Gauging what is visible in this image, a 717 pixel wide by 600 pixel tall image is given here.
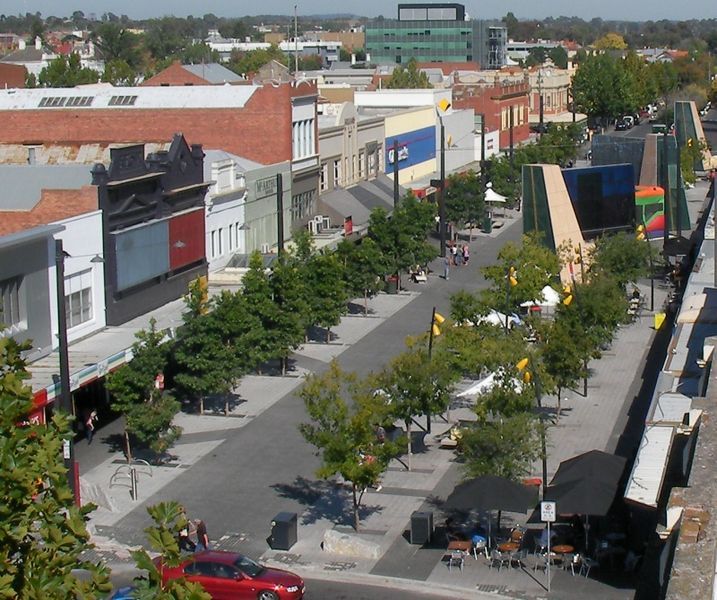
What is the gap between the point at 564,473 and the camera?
84.7 ft

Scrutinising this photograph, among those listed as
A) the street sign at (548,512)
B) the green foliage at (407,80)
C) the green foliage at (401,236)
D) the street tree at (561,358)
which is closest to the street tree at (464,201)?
the green foliage at (401,236)

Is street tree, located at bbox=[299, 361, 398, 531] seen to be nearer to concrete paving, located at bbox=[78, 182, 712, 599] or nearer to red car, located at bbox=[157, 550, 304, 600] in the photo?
concrete paving, located at bbox=[78, 182, 712, 599]

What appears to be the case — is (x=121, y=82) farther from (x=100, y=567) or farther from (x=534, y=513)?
(x=100, y=567)

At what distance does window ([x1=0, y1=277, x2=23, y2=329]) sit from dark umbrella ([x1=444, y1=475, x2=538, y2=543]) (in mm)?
12477

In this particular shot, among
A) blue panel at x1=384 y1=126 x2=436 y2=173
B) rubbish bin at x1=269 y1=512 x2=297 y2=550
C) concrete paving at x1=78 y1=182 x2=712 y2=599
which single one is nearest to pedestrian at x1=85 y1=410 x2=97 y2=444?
concrete paving at x1=78 y1=182 x2=712 y2=599

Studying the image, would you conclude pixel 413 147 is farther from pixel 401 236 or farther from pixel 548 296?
pixel 548 296

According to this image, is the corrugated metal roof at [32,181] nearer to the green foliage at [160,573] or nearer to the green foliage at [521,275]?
the green foliage at [521,275]

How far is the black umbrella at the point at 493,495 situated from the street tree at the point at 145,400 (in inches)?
309

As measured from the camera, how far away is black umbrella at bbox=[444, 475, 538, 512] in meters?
24.6

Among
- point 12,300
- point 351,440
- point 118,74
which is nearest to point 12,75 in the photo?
point 118,74

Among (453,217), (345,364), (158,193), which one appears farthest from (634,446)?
(453,217)

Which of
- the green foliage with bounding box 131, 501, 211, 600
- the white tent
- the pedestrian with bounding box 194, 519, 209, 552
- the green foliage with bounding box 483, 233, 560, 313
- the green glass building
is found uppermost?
the green glass building

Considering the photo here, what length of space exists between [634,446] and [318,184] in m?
30.5

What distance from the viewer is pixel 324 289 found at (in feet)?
139
